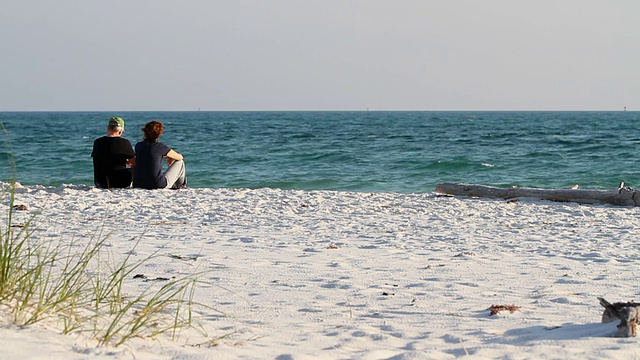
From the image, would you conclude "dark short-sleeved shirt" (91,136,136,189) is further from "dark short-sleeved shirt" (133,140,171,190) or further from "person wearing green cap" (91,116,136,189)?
"dark short-sleeved shirt" (133,140,171,190)

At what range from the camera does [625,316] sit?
3654mm

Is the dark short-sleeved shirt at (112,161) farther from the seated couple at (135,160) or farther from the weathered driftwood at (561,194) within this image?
the weathered driftwood at (561,194)

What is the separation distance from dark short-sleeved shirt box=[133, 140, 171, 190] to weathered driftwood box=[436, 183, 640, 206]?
441 centimetres

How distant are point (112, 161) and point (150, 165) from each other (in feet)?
2.15

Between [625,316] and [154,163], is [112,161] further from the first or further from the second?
[625,316]

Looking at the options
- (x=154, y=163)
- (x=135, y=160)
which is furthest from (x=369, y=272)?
(x=135, y=160)

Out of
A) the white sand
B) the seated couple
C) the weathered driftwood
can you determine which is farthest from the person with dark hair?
the weathered driftwood

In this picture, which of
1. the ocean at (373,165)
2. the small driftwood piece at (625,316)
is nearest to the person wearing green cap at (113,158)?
the ocean at (373,165)

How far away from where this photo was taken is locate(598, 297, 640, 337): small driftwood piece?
11.8 ft

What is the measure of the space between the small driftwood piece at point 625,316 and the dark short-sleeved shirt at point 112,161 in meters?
8.48

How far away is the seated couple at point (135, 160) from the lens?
10824 mm

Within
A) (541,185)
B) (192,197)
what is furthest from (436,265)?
(541,185)

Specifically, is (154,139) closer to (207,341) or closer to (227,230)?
(227,230)

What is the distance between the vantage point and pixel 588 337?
3.65 meters
